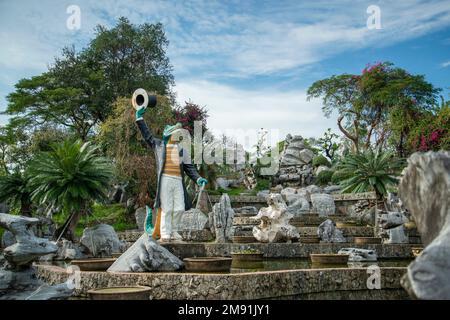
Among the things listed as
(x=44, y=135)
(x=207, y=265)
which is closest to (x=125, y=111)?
(x=44, y=135)

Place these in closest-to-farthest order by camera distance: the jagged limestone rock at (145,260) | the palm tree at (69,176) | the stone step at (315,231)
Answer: the jagged limestone rock at (145,260)
the palm tree at (69,176)
the stone step at (315,231)

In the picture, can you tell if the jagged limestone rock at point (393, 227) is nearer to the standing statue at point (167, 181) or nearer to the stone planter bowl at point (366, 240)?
the stone planter bowl at point (366, 240)

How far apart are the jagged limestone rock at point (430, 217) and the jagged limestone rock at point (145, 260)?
542 cm

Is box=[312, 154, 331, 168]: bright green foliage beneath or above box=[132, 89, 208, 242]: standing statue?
above

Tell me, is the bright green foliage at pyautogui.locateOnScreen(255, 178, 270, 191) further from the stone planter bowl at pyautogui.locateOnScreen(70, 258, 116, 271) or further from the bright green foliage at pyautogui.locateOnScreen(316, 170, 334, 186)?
the stone planter bowl at pyautogui.locateOnScreen(70, 258, 116, 271)

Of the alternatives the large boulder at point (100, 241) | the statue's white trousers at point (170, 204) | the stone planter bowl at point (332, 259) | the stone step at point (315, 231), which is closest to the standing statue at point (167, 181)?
the statue's white trousers at point (170, 204)

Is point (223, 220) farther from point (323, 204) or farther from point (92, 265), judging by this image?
point (323, 204)

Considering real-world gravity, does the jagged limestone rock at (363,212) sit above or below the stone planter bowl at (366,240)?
above

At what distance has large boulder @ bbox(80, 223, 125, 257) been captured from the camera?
531 inches

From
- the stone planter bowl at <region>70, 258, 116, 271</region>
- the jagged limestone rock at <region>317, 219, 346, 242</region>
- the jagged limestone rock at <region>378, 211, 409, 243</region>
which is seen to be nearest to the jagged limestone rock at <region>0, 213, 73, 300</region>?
the stone planter bowl at <region>70, 258, 116, 271</region>

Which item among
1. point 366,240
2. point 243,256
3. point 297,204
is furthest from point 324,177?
point 243,256

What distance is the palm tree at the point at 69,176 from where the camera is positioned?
44.9 feet

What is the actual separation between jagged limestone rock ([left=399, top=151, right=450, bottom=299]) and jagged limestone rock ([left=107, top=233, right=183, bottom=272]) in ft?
17.8
